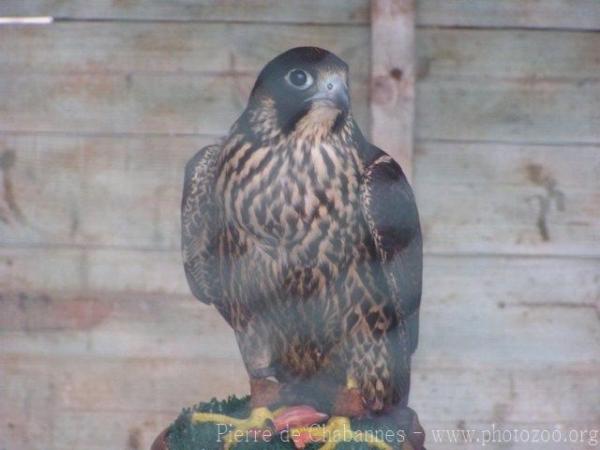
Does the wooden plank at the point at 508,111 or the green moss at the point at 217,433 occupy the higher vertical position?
the wooden plank at the point at 508,111

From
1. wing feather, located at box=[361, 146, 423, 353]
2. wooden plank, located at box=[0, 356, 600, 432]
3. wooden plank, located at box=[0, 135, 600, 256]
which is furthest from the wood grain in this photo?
wooden plank, located at box=[0, 356, 600, 432]

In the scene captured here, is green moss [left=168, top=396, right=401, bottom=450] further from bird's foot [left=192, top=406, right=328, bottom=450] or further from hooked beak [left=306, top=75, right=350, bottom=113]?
hooked beak [left=306, top=75, right=350, bottom=113]

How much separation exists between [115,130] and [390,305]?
431 millimetres

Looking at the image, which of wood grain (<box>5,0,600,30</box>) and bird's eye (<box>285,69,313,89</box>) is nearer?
bird's eye (<box>285,69,313,89</box>)

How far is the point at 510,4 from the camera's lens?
1142mm

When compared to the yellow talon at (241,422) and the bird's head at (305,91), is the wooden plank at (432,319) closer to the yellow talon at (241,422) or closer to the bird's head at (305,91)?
the yellow talon at (241,422)

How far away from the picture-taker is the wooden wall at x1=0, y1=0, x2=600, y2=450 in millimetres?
1142

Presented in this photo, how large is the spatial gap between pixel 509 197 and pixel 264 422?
1.41ft

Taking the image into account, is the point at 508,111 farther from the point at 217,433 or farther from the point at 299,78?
the point at 217,433

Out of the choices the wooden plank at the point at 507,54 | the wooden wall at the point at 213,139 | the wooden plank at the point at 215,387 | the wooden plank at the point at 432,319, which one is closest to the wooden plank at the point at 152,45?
the wooden wall at the point at 213,139

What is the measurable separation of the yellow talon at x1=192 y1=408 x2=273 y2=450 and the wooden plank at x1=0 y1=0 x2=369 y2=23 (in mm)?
483

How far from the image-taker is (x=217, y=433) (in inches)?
37.9

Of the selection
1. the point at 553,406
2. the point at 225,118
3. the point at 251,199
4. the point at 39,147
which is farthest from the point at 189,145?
the point at 553,406

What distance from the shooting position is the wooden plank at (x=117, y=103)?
1149mm
